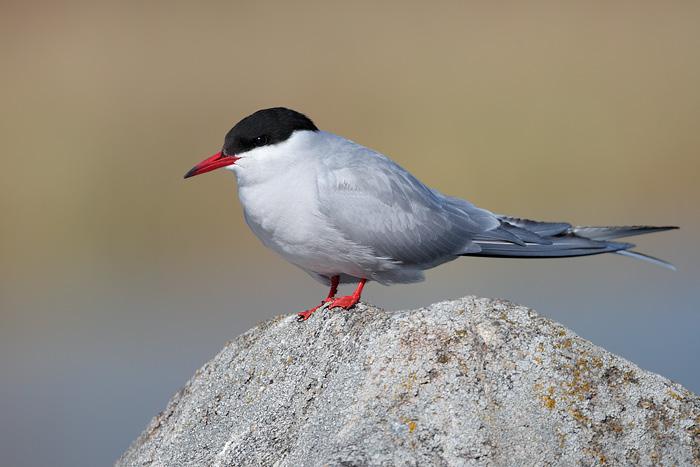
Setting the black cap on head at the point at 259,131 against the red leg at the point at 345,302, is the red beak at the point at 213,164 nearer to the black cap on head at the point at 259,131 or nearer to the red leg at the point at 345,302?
the black cap on head at the point at 259,131

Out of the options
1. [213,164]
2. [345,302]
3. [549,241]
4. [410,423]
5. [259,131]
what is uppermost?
[259,131]

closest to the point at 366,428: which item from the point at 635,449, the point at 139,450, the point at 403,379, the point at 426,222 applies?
the point at 403,379

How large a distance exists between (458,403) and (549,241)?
1.95 m

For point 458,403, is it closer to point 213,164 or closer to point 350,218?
point 350,218

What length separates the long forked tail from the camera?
13.4 feet

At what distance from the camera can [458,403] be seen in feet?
8.41

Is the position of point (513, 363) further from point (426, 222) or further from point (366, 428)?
point (426, 222)

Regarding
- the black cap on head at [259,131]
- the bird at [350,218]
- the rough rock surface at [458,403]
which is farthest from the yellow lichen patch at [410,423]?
the black cap on head at [259,131]

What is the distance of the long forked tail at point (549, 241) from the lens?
13.4 ft

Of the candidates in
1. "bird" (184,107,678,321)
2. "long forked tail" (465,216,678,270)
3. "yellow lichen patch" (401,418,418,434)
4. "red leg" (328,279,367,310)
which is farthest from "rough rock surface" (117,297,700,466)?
"long forked tail" (465,216,678,270)

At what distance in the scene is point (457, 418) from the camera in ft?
8.29

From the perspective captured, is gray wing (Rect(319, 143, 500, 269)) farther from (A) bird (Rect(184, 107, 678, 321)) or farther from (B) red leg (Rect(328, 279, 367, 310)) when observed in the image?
(B) red leg (Rect(328, 279, 367, 310))

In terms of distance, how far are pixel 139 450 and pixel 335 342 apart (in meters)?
1.26

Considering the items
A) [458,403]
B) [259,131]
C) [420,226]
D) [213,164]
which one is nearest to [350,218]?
[420,226]
